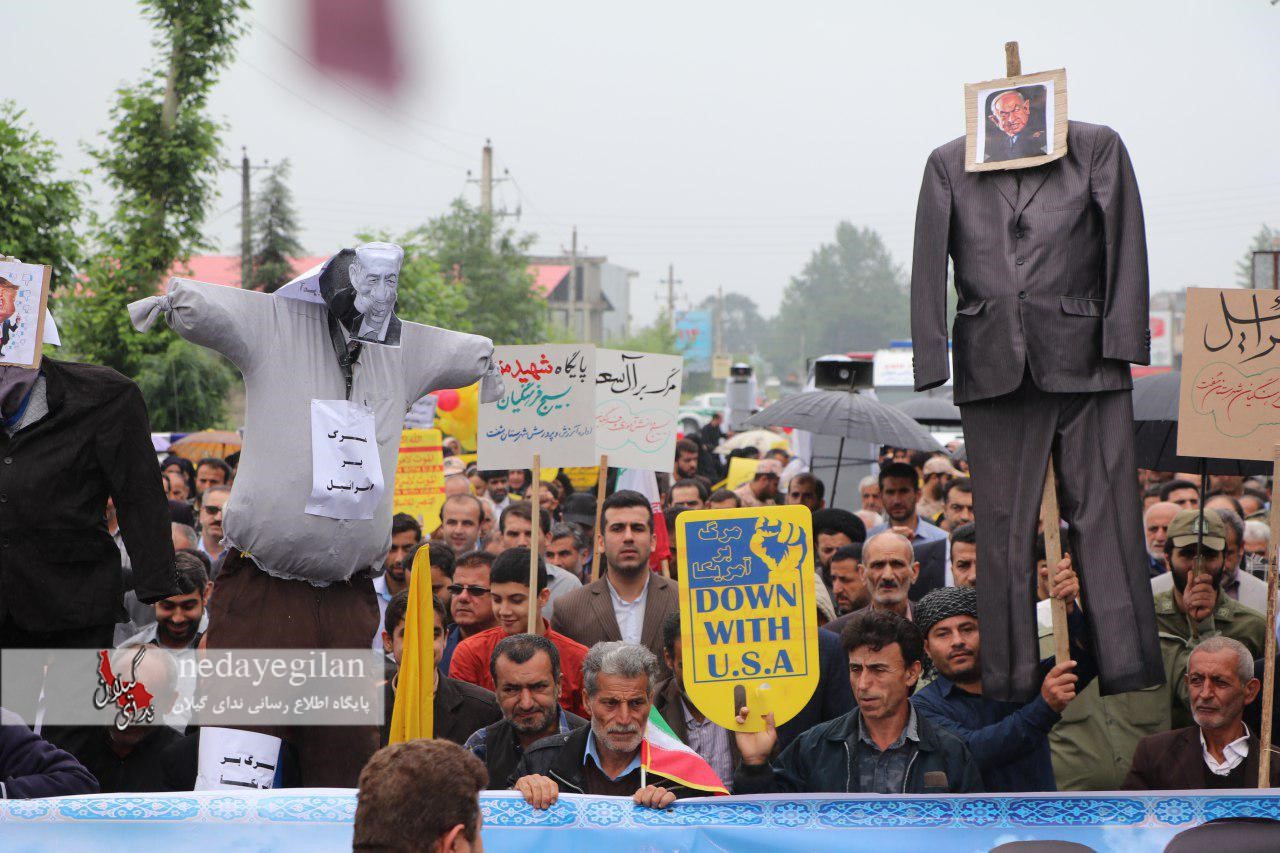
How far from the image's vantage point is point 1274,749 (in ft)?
16.4

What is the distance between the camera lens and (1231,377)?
204 inches

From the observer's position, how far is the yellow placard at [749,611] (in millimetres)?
5059

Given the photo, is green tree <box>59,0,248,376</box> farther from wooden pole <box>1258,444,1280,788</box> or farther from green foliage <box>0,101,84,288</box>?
wooden pole <box>1258,444,1280,788</box>

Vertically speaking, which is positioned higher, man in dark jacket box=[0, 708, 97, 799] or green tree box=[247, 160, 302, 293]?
green tree box=[247, 160, 302, 293]

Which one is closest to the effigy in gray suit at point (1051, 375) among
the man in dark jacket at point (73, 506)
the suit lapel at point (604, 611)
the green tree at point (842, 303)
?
the suit lapel at point (604, 611)

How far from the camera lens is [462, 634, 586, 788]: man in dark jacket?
17.6 ft

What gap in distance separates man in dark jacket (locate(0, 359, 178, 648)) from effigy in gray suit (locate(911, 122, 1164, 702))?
263cm

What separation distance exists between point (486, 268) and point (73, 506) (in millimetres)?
34979

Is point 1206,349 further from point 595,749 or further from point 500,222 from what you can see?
point 500,222

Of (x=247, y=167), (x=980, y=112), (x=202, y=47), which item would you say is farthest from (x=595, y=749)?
(x=247, y=167)

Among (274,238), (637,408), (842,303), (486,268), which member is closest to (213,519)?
(637,408)

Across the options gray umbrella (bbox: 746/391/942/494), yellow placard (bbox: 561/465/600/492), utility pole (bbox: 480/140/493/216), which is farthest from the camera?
utility pole (bbox: 480/140/493/216)

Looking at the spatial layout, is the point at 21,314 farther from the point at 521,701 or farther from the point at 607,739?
the point at 607,739

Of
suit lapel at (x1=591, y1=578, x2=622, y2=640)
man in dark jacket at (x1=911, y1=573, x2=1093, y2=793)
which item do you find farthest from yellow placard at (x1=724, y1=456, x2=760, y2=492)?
man in dark jacket at (x1=911, y1=573, x2=1093, y2=793)
